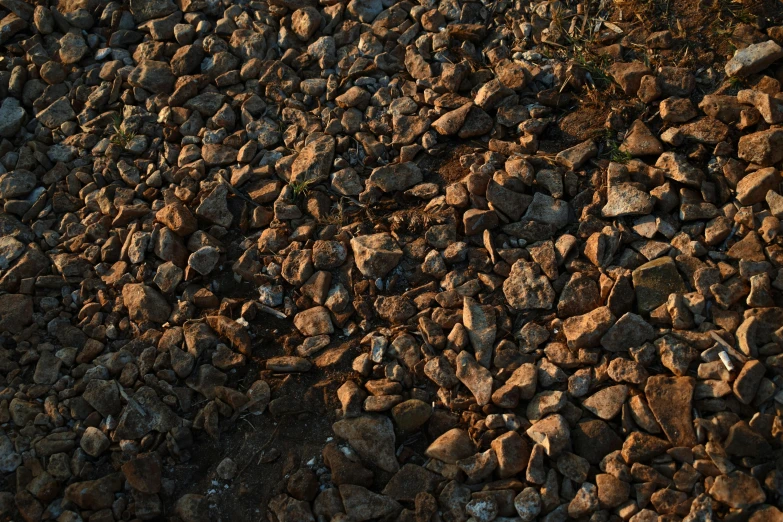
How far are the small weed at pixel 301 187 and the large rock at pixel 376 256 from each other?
0.42 meters

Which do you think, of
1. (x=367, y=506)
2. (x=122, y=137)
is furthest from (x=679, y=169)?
(x=122, y=137)

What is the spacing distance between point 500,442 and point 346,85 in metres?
1.99

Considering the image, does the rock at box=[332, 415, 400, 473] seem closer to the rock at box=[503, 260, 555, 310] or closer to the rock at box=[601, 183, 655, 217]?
the rock at box=[503, 260, 555, 310]

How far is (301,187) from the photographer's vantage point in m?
3.43

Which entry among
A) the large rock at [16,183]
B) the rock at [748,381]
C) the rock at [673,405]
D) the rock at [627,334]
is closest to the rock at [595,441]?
the rock at [673,405]

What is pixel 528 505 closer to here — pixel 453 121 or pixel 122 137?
pixel 453 121

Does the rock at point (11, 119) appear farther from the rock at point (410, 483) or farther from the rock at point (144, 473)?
the rock at point (410, 483)

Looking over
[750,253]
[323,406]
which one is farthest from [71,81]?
[750,253]

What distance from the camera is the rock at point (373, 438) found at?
8.94 ft

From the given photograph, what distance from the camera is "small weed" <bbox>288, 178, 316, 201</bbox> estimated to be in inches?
135

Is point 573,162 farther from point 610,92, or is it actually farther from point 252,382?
point 252,382

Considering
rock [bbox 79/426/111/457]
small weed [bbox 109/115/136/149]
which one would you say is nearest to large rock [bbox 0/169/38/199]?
small weed [bbox 109/115/136/149]

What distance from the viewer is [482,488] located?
2.61m

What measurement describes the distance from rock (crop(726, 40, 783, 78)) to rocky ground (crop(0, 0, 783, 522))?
12 mm
